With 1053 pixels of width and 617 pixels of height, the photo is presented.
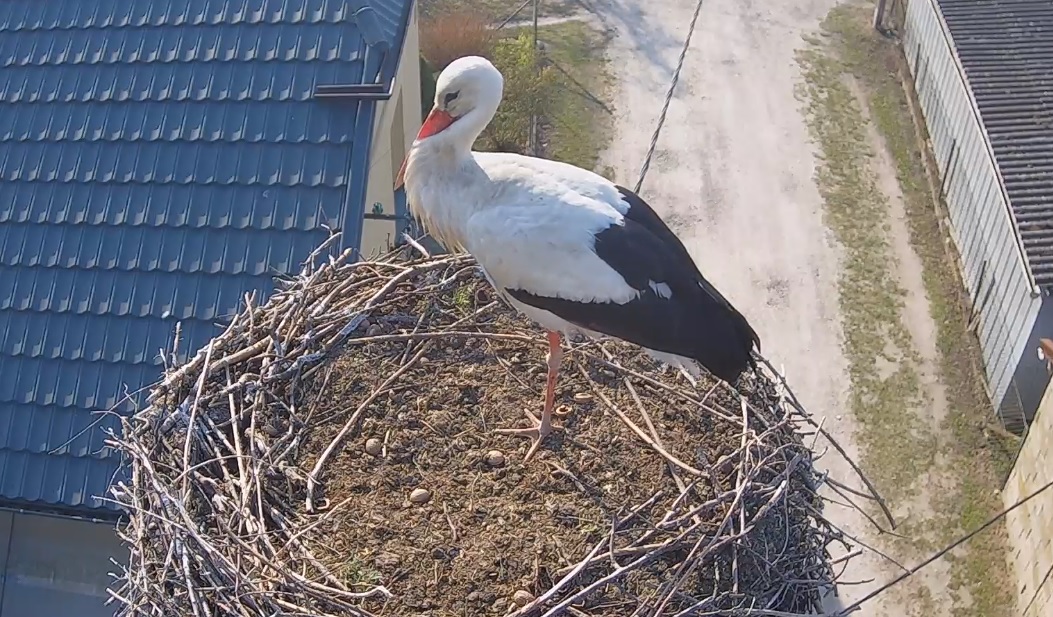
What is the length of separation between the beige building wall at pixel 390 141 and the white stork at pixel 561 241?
3.18 feet

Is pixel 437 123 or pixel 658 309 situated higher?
pixel 437 123

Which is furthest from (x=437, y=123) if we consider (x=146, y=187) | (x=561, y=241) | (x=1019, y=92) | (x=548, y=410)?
(x=1019, y=92)

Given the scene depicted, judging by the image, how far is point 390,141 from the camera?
521 centimetres

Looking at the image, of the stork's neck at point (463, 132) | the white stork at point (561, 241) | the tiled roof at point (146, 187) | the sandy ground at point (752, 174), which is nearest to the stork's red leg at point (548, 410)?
the white stork at point (561, 241)

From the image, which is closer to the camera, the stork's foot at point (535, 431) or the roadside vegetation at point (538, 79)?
the stork's foot at point (535, 431)

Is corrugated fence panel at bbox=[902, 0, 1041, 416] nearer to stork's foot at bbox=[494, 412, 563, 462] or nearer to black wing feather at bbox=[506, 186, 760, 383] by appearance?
black wing feather at bbox=[506, 186, 760, 383]

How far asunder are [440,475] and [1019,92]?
6612 mm

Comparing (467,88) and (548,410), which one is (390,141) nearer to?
(467,88)

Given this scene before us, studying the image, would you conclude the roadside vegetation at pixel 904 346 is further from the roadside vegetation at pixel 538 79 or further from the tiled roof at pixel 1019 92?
the roadside vegetation at pixel 538 79

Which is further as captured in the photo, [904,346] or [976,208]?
[976,208]

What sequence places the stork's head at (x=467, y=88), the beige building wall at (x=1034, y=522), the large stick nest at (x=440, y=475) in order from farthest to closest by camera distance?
1. the beige building wall at (x=1034, y=522)
2. the stork's head at (x=467, y=88)
3. the large stick nest at (x=440, y=475)

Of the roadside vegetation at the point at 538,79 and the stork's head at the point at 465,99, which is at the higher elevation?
the stork's head at the point at 465,99

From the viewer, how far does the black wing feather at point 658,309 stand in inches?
124

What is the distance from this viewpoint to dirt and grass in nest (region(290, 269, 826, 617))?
308 centimetres
